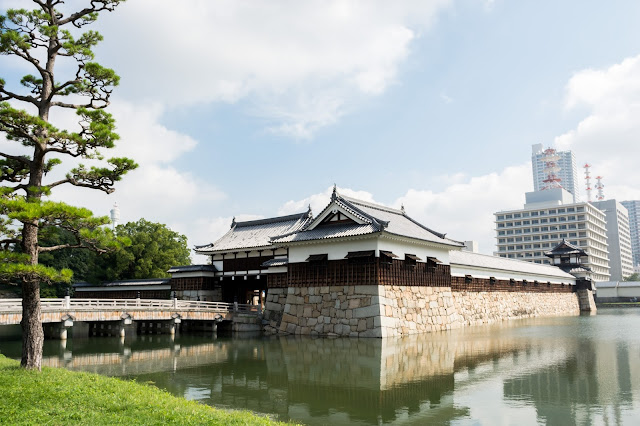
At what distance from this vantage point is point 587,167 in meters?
144

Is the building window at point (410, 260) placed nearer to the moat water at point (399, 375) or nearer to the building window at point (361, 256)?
the building window at point (361, 256)

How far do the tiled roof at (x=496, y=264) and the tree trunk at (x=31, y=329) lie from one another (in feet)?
90.5

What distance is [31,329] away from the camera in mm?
12000

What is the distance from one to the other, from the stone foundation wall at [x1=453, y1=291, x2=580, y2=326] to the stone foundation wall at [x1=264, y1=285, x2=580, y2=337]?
0.52m

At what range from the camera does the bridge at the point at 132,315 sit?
23.5 meters

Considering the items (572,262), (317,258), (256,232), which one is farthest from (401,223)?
(572,262)

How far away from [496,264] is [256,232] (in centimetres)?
2190

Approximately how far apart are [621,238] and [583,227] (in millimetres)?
35467

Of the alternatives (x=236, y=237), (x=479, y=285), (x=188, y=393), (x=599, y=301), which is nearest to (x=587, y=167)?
(x=599, y=301)

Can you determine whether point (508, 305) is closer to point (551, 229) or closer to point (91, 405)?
point (91, 405)

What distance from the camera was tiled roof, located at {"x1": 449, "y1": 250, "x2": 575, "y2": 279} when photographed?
3814cm

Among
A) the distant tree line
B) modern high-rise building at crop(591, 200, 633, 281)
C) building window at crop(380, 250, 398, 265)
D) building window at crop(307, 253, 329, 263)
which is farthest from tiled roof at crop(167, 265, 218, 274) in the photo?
modern high-rise building at crop(591, 200, 633, 281)

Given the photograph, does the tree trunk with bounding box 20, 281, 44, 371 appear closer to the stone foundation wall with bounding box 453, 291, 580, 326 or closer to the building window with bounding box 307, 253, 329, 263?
the building window with bounding box 307, 253, 329, 263

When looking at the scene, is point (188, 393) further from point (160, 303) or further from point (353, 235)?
point (160, 303)
